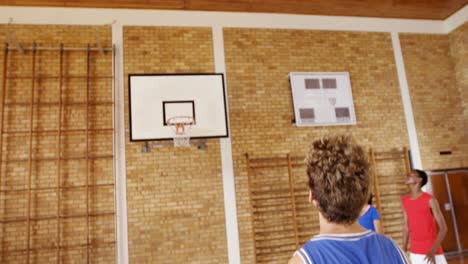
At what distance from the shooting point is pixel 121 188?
5.64 meters

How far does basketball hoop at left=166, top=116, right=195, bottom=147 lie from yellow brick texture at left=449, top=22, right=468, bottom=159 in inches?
217

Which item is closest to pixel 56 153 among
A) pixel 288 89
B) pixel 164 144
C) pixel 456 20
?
pixel 164 144

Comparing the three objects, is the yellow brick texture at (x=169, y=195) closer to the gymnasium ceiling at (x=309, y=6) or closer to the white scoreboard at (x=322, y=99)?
the gymnasium ceiling at (x=309, y=6)

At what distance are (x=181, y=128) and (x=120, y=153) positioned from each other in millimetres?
1067

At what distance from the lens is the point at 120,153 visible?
5.75m

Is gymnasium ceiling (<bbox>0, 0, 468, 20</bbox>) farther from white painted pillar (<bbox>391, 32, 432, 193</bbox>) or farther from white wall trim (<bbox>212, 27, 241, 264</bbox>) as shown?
white wall trim (<bbox>212, 27, 241, 264</bbox>)

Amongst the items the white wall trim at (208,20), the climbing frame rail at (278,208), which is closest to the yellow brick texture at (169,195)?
the white wall trim at (208,20)

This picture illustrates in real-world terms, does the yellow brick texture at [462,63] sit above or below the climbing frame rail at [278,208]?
above

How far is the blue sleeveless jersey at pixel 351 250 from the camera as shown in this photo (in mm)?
1090

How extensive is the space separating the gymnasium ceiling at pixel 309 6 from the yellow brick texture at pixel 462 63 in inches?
18.5

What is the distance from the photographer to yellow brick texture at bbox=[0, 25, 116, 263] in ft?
17.5

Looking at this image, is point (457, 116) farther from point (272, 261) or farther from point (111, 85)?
point (111, 85)

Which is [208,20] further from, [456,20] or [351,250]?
[351,250]

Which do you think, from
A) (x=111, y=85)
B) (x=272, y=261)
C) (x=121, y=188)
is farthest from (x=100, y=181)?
(x=272, y=261)
